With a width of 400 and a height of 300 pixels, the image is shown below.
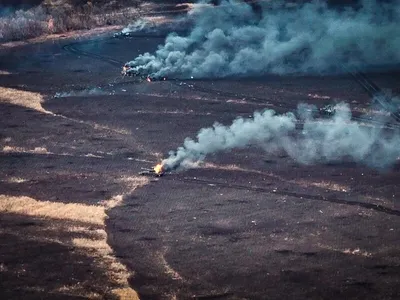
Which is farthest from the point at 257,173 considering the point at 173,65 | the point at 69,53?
the point at 69,53

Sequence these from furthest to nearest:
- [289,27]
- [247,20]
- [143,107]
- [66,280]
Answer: [247,20] < [289,27] < [143,107] < [66,280]

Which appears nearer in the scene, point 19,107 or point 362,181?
point 362,181

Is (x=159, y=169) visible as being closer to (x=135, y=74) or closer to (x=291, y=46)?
(x=135, y=74)

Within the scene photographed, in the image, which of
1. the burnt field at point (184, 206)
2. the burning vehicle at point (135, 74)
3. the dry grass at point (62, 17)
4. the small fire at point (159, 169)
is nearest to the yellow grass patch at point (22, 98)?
the burnt field at point (184, 206)

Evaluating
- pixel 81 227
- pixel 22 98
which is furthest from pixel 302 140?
pixel 22 98

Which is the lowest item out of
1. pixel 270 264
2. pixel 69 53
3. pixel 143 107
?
pixel 270 264

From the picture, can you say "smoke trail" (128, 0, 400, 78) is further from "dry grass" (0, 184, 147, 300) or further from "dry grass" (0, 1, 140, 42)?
"dry grass" (0, 184, 147, 300)

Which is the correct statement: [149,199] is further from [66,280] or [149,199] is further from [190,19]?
[190,19]
